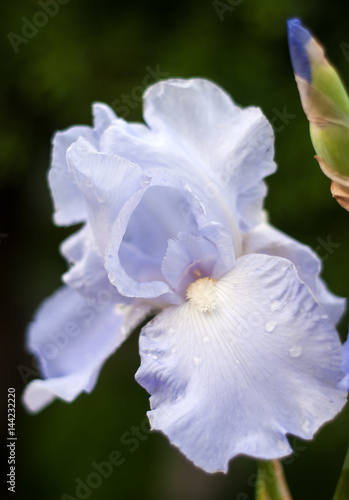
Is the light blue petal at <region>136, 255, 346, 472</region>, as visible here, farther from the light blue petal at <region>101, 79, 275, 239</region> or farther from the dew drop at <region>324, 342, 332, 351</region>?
the light blue petal at <region>101, 79, 275, 239</region>

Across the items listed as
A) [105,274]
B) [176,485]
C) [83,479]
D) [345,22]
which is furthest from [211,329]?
[176,485]

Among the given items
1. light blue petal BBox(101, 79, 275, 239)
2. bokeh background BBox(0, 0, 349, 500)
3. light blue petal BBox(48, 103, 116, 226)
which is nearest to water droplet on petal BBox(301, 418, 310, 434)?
light blue petal BBox(101, 79, 275, 239)

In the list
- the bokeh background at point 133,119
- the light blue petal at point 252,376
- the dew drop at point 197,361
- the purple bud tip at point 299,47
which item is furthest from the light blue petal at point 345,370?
the bokeh background at point 133,119

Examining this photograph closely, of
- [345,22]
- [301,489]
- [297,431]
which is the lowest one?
[301,489]

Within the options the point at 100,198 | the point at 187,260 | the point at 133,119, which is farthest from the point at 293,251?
the point at 133,119

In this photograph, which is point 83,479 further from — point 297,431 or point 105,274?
point 297,431

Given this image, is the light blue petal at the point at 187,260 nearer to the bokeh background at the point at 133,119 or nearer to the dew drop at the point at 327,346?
the dew drop at the point at 327,346
